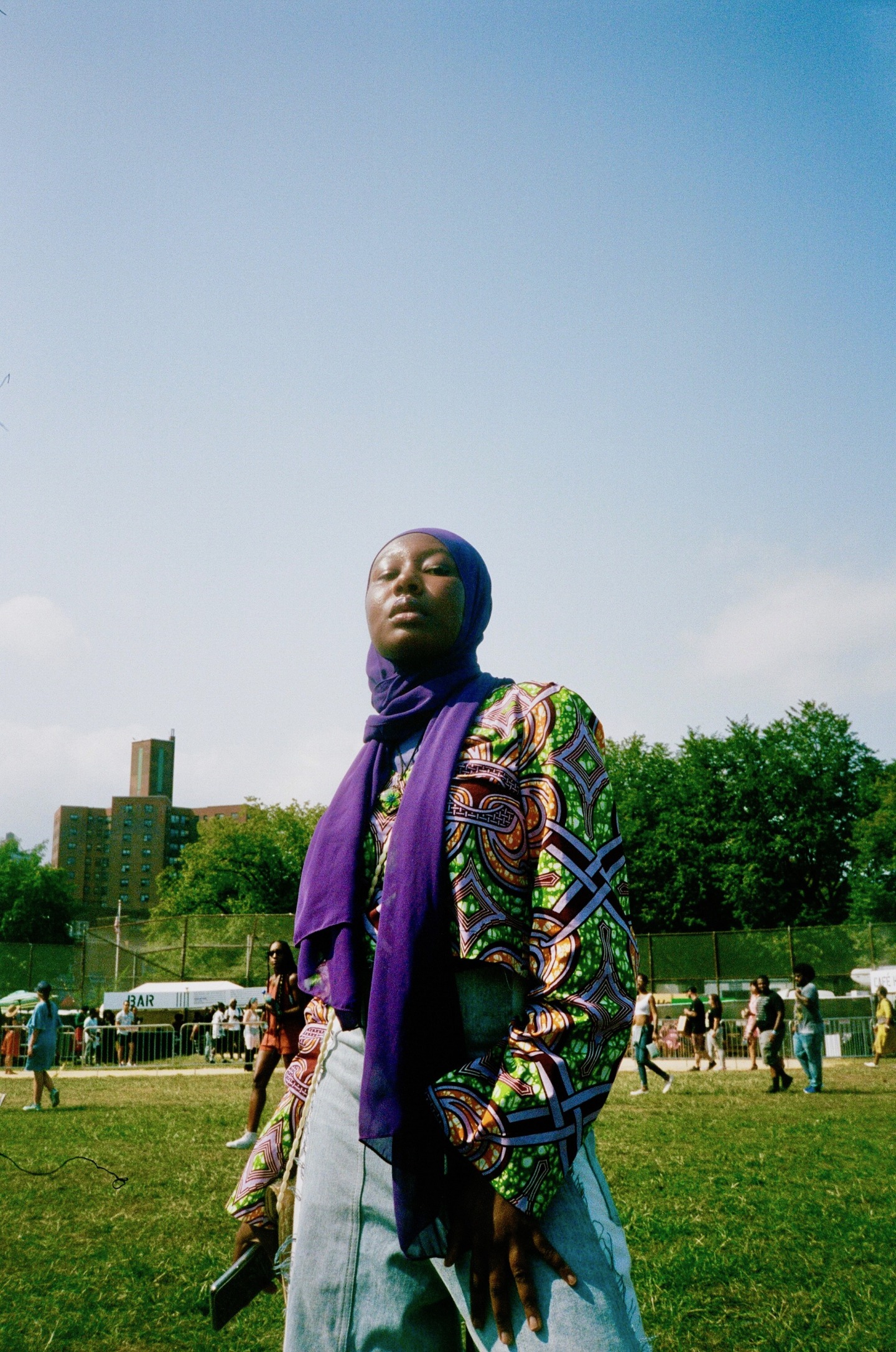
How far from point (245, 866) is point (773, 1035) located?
54.8 m

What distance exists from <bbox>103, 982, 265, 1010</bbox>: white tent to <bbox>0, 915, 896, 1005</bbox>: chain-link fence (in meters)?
0.96

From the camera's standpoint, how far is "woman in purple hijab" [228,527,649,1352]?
5.15 feet

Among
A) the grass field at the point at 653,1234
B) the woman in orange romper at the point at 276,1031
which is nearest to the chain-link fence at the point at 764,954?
the grass field at the point at 653,1234

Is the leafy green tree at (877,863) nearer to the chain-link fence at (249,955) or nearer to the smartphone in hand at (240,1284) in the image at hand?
the chain-link fence at (249,955)

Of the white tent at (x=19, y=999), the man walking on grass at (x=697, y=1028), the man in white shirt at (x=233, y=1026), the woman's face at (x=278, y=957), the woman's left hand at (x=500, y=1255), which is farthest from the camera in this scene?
the white tent at (x=19, y=999)

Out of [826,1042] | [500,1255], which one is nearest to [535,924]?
[500,1255]

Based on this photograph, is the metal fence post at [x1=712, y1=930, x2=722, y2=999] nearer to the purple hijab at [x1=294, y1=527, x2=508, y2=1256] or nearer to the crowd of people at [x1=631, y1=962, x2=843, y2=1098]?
the crowd of people at [x1=631, y1=962, x2=843, y2=1098]

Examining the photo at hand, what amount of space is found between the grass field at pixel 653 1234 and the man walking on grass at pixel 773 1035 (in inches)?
152

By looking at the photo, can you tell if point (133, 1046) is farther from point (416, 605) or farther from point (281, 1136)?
point (416, 605)

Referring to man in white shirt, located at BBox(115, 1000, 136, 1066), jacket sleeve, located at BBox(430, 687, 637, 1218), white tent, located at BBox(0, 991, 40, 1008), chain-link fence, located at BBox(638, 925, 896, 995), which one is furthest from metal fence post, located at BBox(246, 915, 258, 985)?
jacket sleeve, located at BBox(430, 687, 637, 1218)

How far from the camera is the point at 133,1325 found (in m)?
4.84

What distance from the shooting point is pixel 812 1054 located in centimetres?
1595

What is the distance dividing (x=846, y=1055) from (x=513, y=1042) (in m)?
29.2

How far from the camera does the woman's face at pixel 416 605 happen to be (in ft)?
6.86
